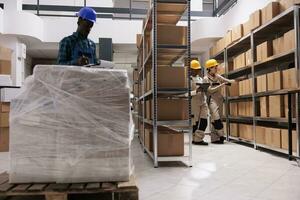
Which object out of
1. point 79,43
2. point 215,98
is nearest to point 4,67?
point 79,43

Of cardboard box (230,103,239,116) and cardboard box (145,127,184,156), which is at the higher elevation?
cardboard box (230,103,239,116)

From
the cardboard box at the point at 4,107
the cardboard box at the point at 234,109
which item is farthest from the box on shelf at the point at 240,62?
the cardboard box at the point at 4,107

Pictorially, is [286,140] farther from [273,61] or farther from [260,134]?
[273,61]

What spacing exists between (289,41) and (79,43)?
2.76 metres

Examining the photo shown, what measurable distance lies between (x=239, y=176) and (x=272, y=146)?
167 centimetres

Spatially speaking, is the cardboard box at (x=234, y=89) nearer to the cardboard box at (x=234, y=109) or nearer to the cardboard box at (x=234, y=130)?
the cardboard box at (x=234, y=109)

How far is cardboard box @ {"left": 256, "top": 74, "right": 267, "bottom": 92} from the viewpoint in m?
4.68

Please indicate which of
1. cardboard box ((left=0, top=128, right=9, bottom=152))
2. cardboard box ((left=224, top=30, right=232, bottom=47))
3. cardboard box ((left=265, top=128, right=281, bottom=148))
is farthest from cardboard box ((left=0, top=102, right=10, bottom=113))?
cardboard box ((left=224, top=30, right=232, bottom=47))

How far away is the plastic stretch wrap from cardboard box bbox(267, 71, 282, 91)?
9.02 ft

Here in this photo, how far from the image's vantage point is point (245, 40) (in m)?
5.75

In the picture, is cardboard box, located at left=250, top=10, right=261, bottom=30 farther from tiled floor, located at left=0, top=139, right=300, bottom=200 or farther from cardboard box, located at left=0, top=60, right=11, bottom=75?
cardboard box, located at left=0, top=60, right=11, bottom=75

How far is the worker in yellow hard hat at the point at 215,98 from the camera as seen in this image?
19.5 feet

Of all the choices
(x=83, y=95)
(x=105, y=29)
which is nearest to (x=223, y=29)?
(x=105, y=29)

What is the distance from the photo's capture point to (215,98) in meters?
Result: 6.31
